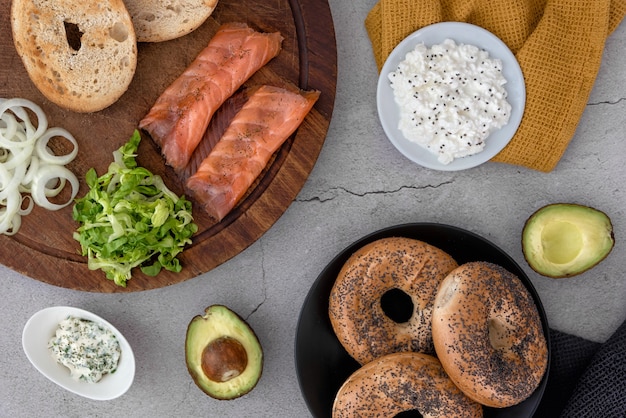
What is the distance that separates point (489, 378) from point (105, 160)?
4.73ft

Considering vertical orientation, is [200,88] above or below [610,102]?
above

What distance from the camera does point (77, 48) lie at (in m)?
2.02

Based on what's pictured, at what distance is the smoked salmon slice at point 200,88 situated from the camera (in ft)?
6.77

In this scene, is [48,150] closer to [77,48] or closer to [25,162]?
[25,162]

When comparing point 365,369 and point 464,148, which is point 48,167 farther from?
point 464,148

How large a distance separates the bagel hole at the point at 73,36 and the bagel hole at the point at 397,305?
51.9 inches

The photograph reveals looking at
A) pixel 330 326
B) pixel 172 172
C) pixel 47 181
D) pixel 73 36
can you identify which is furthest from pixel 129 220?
pixel 330 326

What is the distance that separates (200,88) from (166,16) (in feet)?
0.83

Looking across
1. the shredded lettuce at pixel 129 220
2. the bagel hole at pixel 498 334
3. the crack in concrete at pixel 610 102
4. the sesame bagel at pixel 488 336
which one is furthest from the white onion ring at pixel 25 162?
the crack in concrete at pixel 610 102

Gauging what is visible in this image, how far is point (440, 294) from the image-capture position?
1.99 metres

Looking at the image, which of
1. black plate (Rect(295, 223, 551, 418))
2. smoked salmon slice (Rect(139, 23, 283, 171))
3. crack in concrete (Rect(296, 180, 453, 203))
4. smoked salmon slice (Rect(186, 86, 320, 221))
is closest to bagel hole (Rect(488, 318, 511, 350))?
black plate (Rect(295, 223, 551, 418))

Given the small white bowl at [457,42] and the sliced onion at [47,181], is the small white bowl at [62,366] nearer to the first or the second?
the sliced onion at [47,181]

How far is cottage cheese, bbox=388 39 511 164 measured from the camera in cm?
205

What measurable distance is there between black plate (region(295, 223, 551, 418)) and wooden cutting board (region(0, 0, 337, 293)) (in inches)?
11.5
